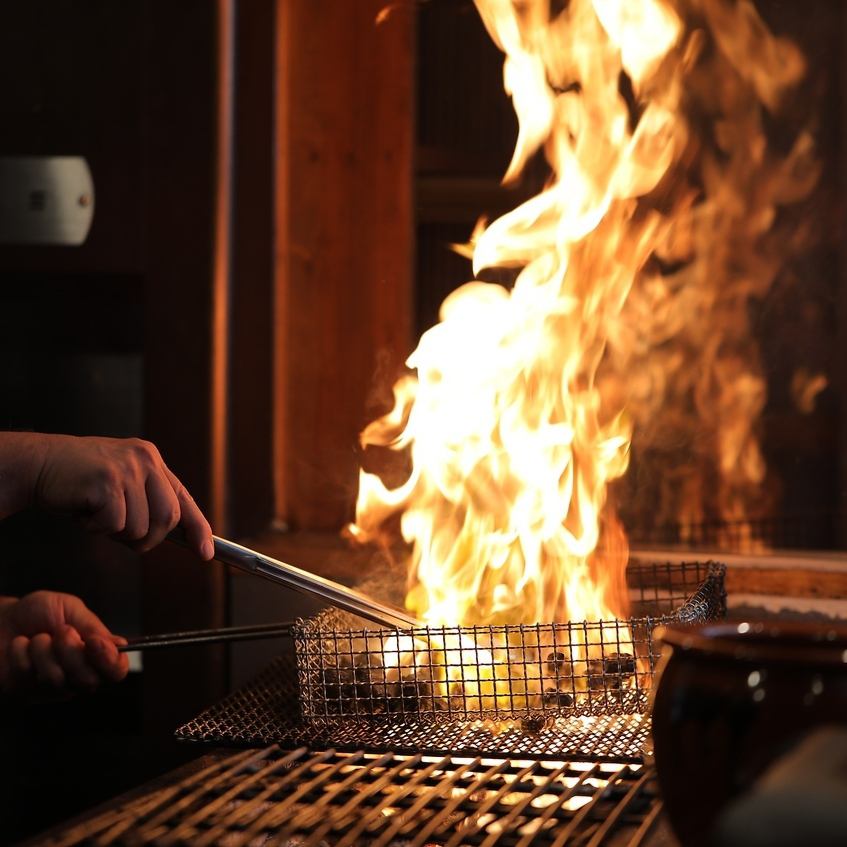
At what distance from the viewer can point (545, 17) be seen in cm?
201

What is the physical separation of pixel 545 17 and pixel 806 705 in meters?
1.64

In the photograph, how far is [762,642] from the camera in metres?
0.71

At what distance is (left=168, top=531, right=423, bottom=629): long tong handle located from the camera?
122 cm

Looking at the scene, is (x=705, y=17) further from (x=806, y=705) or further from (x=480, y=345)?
(x=806, y=705)

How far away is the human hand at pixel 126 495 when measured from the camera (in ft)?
4.00

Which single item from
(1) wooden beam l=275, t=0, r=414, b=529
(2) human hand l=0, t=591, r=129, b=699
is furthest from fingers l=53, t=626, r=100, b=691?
(1) wooden beam l=275, t=0, r=414, b=529

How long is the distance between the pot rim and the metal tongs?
55 cm

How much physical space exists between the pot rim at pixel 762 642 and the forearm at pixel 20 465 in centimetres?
83

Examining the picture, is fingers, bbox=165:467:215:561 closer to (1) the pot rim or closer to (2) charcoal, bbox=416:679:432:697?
(2) charcoal, bbox=416:679:432:697

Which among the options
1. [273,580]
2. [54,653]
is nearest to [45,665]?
[54,653]

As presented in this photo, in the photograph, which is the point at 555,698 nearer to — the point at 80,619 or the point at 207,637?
the point at 207,637

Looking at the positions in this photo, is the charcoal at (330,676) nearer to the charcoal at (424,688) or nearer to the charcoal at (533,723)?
the charcoal at (424,688)

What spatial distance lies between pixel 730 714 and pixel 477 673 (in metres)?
0.53

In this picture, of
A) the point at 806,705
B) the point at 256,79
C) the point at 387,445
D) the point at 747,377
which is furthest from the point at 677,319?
the point at 806,705
